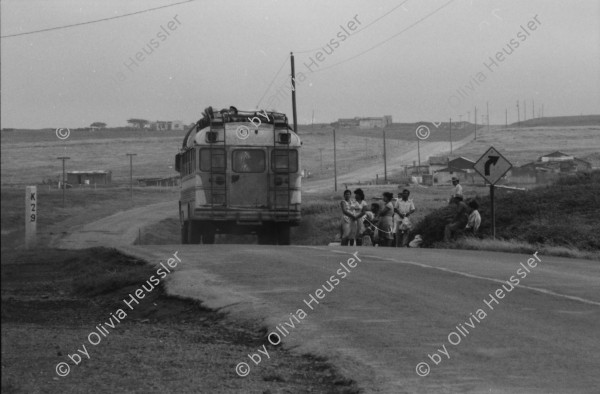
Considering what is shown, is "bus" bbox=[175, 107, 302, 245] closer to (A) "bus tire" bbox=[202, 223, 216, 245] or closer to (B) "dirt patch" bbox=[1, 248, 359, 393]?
(A) "bus tire" bbox=[202, 223, 216, 245]

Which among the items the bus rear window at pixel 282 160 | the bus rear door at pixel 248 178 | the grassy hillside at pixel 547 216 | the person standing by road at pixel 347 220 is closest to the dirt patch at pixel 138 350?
the person standing by road at pixel 347 220

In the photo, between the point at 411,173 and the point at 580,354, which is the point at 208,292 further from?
the point at 411,173

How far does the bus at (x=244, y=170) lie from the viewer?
81.9 feet

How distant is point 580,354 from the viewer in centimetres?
805

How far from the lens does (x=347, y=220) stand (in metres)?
23.2

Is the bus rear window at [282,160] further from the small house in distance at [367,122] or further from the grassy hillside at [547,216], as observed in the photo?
the small house in distance at [367,122]

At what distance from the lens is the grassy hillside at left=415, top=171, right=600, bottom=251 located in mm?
23953

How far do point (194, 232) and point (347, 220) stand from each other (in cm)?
537

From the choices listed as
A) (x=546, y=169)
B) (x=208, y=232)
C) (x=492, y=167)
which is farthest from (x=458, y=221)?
(x=546, y=169)

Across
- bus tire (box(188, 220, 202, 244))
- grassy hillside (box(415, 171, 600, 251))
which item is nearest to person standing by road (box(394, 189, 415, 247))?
grassy hillside (box(415, 171, 600, 251))

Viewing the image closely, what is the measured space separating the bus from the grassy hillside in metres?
4.74

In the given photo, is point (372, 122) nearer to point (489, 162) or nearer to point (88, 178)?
point (88, 178)

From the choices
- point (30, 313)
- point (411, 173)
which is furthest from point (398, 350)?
point (411, 173)

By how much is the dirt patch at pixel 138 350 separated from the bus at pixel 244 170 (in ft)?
40.6
